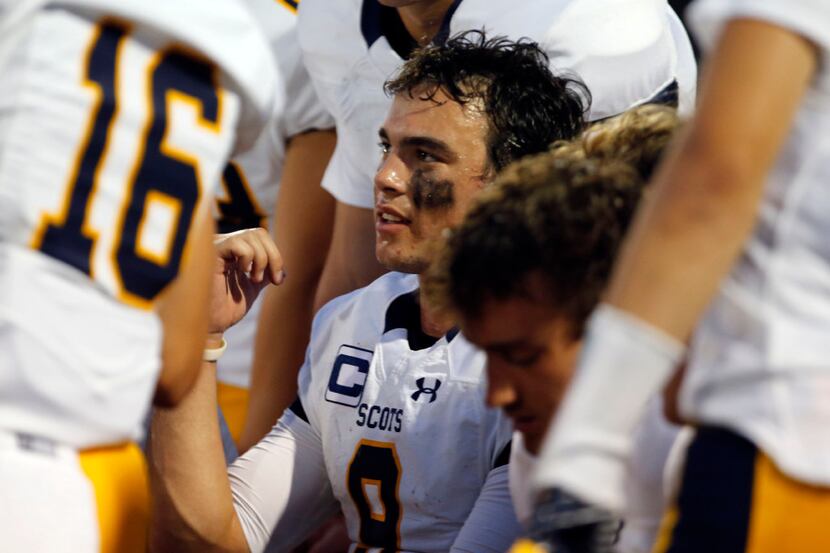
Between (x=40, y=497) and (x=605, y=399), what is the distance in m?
0.54

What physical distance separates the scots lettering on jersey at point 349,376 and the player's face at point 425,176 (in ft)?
0.47

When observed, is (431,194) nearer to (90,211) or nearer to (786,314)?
(90,211)

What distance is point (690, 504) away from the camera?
1.04 meters

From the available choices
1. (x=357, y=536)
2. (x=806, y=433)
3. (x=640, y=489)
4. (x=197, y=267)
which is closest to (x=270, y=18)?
(x=357, y=536)

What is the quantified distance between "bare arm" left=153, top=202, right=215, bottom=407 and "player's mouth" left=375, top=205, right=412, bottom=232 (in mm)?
667

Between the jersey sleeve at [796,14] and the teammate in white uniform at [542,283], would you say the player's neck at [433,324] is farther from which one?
the jersey sleeve at [796,14]

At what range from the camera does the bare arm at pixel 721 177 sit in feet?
3.19

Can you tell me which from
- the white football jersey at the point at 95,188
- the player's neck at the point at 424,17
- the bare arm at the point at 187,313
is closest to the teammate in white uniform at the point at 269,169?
the player's neck at the point at 424,17

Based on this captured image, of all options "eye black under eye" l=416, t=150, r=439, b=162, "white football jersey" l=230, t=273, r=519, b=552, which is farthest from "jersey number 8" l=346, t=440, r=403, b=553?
"eye black under eye" l=416, t=150, r=439, b=162

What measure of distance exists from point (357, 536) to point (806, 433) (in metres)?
1.02

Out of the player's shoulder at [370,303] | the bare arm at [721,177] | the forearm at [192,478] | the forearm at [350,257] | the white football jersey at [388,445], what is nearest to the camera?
the bare arm at [721,177]

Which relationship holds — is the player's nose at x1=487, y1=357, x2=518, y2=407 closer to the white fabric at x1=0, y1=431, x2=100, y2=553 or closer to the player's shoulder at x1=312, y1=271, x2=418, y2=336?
the white fabric at x1=0, y1=431, x2=100, y2=553

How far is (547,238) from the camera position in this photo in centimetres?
117

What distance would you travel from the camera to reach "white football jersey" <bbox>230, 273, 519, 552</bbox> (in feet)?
5.92
